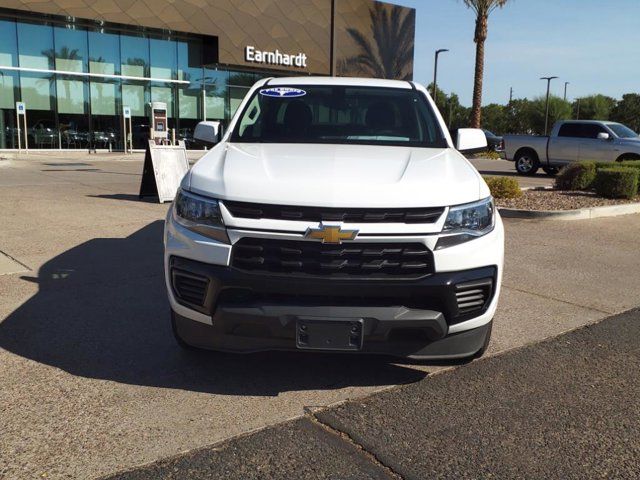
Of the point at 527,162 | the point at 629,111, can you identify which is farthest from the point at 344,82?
the point at 629,111

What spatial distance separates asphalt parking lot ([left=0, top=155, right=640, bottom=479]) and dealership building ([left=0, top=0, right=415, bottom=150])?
76.2ft

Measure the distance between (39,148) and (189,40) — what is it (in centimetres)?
950

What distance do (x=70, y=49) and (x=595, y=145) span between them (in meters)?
23.3

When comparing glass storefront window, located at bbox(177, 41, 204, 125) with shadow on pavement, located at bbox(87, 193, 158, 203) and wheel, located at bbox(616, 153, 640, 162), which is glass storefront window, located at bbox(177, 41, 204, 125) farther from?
wheel, located at bbox(616, 153, 640, 162)

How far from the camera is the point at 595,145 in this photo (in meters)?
18.3

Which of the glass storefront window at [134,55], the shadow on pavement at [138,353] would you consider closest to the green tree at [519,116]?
the glass storefront window at [134,55]

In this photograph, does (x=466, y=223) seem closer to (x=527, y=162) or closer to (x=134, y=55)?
(x=527, y=162)

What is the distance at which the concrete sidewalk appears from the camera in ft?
8.71

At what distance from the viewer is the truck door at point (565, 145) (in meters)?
18.9

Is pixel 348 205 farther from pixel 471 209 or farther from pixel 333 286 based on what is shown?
pixel 471 209

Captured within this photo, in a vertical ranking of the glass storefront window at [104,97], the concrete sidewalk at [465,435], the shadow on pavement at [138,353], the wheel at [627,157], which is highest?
the glass storefront window at [104,97]

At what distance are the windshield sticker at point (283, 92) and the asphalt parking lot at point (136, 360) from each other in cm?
191

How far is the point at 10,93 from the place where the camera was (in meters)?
27.4

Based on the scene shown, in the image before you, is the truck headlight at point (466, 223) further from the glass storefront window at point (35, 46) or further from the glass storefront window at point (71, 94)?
the glass storefront window at point (71, 94)
